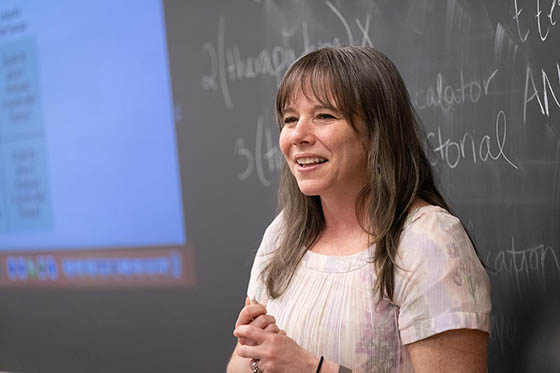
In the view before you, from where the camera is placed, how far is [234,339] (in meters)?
2.63

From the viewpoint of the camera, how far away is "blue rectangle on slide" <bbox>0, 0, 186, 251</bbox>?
2748 mm

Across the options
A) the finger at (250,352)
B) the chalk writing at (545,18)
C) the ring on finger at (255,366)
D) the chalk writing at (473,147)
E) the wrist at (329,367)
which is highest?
the chalk writing at (545,18)

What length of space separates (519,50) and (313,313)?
0.94 m

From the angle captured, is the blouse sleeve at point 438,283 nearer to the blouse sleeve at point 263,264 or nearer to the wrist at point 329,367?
the wrist at point 329,367

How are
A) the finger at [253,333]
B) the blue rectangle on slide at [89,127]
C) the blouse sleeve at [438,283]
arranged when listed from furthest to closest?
the blue rectangle on slide at [89,127] → the finger at [253,333] → the blouse sleeve at [438,283]

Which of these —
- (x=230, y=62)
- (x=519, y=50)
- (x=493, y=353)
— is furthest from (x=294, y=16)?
(x=493, y=353)

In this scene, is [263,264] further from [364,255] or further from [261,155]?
[261,155]

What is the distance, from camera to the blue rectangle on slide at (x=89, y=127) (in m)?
2.75

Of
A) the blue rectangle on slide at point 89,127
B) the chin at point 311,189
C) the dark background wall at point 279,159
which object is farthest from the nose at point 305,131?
the blue rectangle on slide at point 89,127

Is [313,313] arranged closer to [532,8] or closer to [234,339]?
[532,8]

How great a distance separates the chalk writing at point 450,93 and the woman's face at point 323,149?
1.86 feet

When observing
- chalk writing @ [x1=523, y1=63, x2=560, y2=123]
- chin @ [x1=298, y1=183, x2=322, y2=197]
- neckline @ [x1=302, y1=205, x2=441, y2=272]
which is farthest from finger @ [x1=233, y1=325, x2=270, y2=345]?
chalk writing @ [x1=523, y1=63, x2=560, y2=123]

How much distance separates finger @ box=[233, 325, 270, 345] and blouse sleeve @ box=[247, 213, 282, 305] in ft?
0.81

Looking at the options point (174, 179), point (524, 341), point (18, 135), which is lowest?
point (524, 341)
